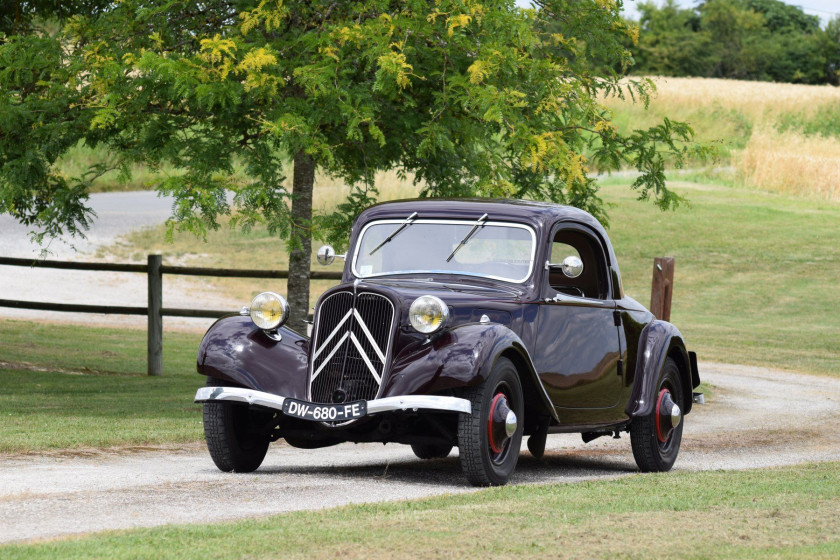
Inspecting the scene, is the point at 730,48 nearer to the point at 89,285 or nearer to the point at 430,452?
the point at 89,285

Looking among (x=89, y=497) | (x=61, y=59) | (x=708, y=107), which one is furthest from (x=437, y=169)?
(x=708, y=107)

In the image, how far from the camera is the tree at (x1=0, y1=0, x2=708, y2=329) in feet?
40.0

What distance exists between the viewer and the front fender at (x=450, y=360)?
758cm

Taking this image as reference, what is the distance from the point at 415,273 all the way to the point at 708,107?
152ft

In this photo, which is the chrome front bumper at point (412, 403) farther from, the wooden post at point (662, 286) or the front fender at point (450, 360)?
the wooden post at point (662, 286)

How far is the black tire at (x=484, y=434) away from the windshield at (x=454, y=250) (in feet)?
3.22

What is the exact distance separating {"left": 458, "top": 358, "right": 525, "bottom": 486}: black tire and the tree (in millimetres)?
4410

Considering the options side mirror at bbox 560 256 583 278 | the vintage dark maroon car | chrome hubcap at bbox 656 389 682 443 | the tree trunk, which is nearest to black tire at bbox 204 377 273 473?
the vintage dark maroon car

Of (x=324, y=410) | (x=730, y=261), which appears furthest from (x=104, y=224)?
(x=324, y=410)

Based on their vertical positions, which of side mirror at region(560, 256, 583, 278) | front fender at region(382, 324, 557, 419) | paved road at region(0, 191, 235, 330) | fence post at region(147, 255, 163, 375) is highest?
side mirror at region(560, 256, 583, 278)

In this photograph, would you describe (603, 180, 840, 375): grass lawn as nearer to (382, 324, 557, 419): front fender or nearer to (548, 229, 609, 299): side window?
(548, 229, 609, 299): side window

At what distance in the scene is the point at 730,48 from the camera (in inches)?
3504

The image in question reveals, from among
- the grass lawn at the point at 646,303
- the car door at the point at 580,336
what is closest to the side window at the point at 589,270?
the car door at the point at 580,336

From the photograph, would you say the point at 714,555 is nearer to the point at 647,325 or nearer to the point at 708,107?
the point at 647,325
